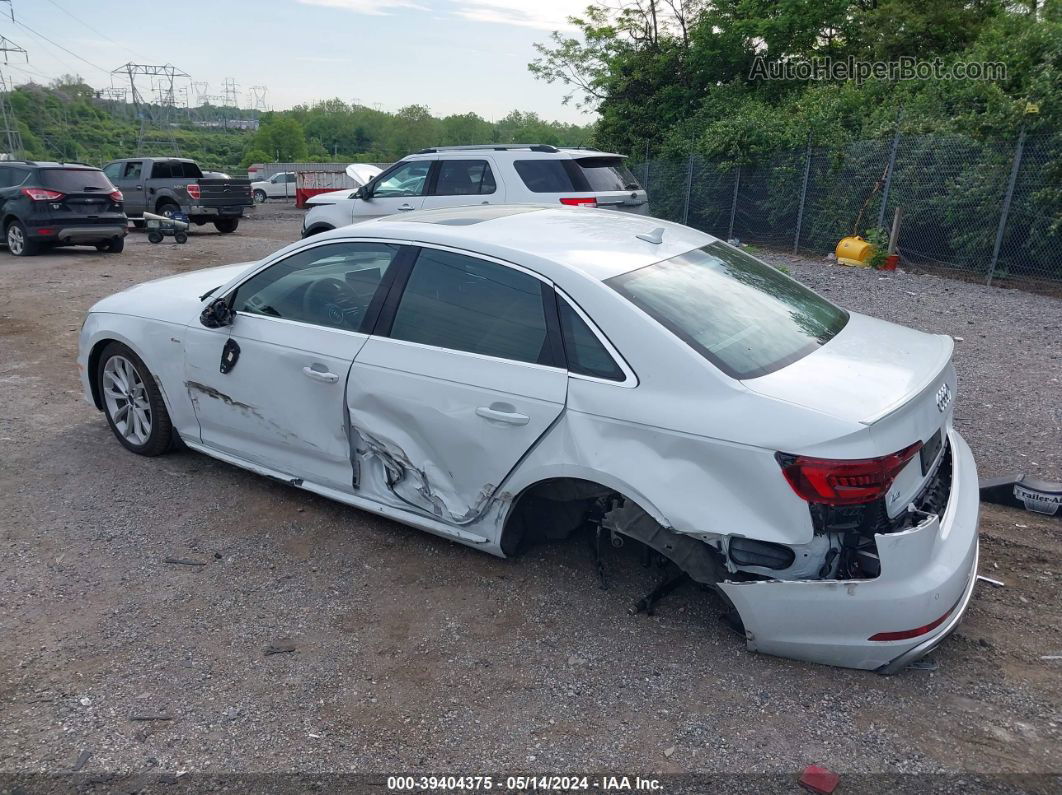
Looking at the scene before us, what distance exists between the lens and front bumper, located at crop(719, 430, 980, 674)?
2695 millimetres

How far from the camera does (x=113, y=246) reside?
616 inches

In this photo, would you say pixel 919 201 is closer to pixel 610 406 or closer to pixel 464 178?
pixel 464 178

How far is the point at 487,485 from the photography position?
3.41 meters

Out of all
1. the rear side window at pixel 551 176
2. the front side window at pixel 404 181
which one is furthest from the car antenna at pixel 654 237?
the front side window at pixel 404 181

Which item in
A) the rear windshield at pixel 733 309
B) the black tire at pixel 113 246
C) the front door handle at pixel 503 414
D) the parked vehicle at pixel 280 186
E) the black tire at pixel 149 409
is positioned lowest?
the parked vehicle at pixel 280 186

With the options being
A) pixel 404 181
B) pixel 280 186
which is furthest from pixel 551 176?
pixel 280 186

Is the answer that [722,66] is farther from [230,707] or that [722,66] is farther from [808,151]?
[230,707]

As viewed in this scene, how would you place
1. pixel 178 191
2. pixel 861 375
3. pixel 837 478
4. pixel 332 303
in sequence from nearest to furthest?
1. pixel 837 478
2. pixel 861 375
3. pixel 332 303
4. pixel 178 191

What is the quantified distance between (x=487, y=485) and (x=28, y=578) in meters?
2.22

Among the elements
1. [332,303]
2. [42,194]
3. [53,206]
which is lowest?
[53,206]

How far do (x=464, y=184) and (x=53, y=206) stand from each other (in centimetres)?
Answer: 838

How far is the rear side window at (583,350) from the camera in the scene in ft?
10.2

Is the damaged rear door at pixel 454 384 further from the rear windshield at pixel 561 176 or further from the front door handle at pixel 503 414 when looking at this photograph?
the rear windshield at pixel 561 176

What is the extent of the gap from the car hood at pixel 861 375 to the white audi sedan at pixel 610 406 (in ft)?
0.04
